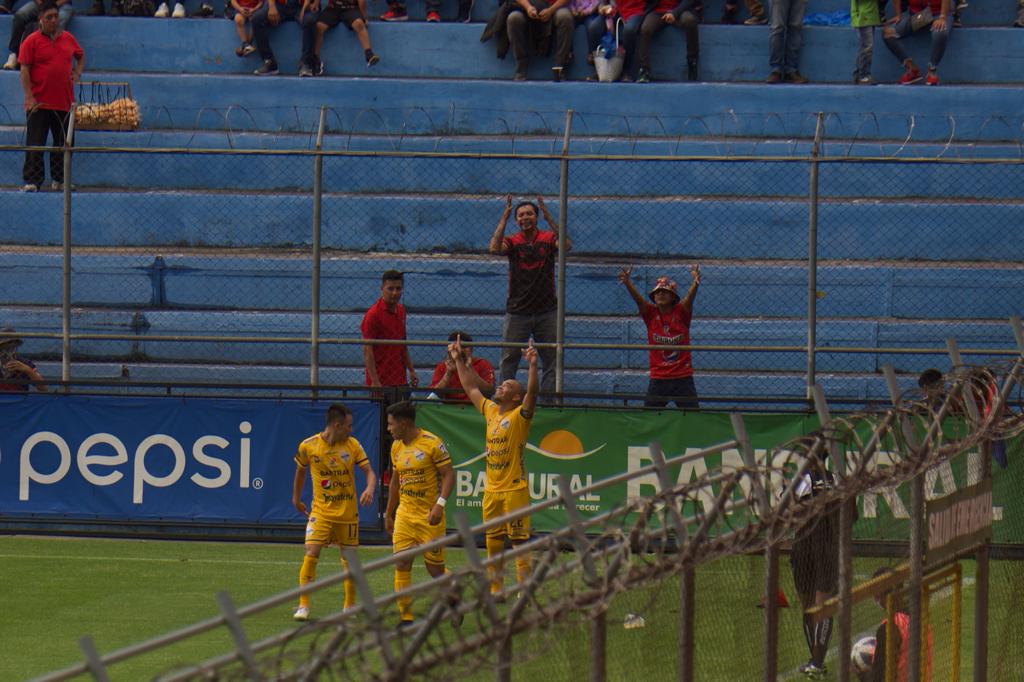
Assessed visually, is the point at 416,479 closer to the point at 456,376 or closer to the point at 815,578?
the point at 456,376

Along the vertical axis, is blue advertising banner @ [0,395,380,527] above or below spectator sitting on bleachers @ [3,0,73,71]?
below

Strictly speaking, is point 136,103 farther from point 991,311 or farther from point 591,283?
point 991,311

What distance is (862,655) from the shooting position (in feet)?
28.3

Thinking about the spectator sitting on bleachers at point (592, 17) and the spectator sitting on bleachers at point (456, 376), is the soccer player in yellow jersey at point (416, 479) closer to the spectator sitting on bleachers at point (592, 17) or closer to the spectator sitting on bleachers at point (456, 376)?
the spectator sitting on bleachers at point (456, 376)

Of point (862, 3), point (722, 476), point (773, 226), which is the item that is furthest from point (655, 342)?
point (722, 476)

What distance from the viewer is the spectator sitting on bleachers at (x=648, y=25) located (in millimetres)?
21969

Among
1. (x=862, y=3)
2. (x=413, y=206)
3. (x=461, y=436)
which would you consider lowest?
(x=461, y=436)

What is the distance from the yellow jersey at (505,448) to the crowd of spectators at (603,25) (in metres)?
9.68

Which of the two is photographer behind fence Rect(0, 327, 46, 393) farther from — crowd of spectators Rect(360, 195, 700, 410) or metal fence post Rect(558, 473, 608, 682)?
metal fence post Rect(558, 473, 608, 682)

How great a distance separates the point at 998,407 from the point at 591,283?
39.7ft

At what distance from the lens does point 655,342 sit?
16.8 m

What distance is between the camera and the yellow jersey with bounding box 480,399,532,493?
1352cm

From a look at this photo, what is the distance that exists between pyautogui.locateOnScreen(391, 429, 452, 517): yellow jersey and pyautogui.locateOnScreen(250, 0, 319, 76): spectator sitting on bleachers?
11010 millimetres

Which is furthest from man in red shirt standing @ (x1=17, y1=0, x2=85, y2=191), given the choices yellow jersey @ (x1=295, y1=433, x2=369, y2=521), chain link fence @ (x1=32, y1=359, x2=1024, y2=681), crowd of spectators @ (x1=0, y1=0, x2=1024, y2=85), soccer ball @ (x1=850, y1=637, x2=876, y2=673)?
chain link fence @ (x1=32, y1=359, x2=1024, y2=681)
